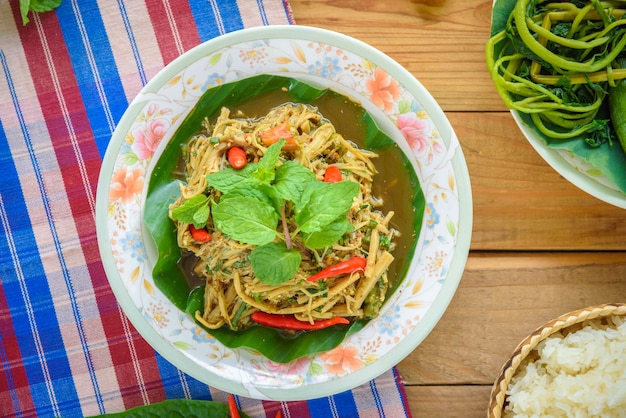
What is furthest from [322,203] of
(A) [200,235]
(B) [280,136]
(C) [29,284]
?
(C) [29,284]

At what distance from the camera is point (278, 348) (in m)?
2.28

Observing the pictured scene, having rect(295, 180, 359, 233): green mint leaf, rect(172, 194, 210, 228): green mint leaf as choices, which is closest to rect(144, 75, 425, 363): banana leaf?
rect(172, 194, 210, 228): green mint leaf

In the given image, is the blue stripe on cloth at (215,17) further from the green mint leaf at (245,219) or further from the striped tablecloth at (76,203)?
the green mint leaf at (245,219)

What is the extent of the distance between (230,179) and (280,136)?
24cm

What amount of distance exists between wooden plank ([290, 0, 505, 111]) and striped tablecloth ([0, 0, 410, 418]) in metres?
0.19

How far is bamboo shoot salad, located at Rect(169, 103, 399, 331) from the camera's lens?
1932mm

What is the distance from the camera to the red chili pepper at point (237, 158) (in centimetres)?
210

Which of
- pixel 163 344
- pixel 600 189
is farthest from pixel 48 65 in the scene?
pixel 600 189

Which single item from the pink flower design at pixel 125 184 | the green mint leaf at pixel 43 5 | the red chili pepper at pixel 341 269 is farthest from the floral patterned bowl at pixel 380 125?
the green mint leaf at pixel 43 5

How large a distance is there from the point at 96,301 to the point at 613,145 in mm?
1983

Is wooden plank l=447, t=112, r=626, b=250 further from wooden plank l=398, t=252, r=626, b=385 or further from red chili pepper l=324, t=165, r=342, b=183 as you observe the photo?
red chili pepper l=324, t=165, r=342, b=183

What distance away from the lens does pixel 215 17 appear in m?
2.46

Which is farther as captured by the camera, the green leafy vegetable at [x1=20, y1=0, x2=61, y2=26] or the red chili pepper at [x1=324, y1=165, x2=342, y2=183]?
the green leafy vegetable at [x1=20, y1=0, x2=61, y2=26]

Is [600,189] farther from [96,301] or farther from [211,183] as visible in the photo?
[96,301]
